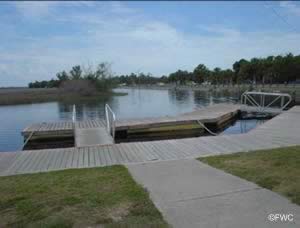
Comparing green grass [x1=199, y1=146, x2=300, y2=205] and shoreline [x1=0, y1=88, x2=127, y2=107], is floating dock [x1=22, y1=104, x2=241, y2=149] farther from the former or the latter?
shoreline [x1=0, y1=88, x2=127, y2=107]

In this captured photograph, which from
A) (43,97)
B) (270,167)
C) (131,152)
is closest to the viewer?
(270,167)

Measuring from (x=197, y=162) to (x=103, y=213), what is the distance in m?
2.48

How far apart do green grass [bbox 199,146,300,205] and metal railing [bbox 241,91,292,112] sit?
10.3m

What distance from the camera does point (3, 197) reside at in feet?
12.6

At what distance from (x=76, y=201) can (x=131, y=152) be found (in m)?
2.97

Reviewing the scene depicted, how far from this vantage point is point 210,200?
11.3ft

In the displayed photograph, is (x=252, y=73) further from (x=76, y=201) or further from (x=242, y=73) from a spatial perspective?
(x=76, y=201)

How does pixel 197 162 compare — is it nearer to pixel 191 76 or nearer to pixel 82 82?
pixel 82 82

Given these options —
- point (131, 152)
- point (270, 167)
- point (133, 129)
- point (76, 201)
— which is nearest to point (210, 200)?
point (76, 201)

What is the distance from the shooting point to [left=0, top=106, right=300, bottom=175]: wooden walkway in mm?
5707

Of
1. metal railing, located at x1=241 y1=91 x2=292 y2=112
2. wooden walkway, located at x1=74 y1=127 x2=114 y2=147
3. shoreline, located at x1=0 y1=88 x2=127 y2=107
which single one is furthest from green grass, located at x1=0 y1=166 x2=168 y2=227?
shoreline, located at x1=0 y1=88 x2=127 y2=107

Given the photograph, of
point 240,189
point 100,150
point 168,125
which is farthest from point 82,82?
point 240,189

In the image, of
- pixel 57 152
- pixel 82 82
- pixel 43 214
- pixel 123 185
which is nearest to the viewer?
pixel 43 214

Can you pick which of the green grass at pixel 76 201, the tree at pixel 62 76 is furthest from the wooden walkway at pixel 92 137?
the tree at pixel 62 76
